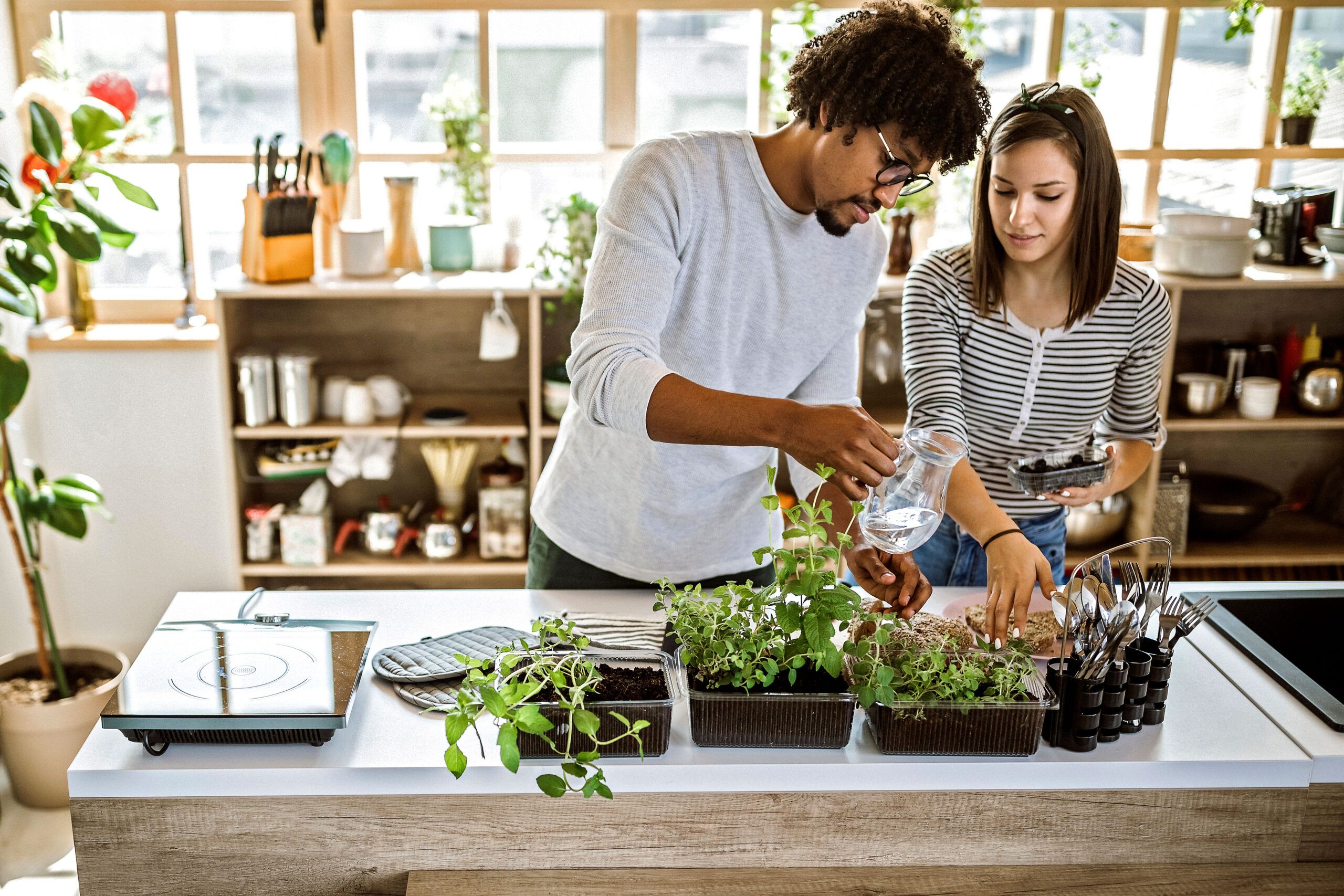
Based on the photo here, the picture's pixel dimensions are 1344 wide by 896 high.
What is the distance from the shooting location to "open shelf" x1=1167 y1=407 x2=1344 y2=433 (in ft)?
10.2

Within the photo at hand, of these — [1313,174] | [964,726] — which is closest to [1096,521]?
[1313,174]

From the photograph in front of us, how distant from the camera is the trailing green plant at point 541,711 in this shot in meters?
1.09

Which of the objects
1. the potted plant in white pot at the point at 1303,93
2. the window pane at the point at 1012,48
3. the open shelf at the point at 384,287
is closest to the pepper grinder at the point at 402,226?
the open shelf at the point at 384,287

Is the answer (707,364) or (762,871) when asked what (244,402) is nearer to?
(707,364)

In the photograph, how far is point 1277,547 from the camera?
10.7ft

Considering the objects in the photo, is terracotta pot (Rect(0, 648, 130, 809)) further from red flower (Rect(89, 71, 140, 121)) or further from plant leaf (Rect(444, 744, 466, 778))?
plant leaf (Rect(444, 744, 466, 778))

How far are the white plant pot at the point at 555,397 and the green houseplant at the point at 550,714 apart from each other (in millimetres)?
1783

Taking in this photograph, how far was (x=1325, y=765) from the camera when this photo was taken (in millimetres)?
1297

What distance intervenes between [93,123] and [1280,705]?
2420mm

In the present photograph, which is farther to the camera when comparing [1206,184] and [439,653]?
[1206,184]

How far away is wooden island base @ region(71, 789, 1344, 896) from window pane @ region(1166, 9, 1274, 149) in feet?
8.16

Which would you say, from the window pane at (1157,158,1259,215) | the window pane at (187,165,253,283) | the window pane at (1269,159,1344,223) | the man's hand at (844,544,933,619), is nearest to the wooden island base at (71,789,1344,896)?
the man's hand at (844,544,933,619)

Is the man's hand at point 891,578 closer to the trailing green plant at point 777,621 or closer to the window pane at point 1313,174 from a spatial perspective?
the trailing green plant at point 777,621

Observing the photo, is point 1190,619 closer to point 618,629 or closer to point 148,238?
point 618,629
